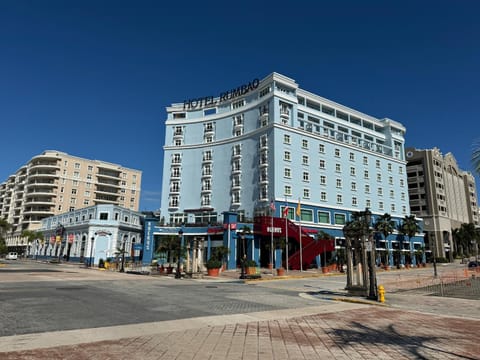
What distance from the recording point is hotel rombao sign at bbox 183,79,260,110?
66.7 meters

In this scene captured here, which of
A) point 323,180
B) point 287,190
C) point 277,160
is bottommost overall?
point 287,190

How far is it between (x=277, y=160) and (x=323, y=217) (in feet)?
44.8

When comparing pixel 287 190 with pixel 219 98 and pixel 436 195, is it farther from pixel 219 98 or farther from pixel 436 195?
pixel 436 195

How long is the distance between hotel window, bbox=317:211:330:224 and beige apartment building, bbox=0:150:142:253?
208ft

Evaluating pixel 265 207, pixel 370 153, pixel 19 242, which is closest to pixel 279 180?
pixel 265 207

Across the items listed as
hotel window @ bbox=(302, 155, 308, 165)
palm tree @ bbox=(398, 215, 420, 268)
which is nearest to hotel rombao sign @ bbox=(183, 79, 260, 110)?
hotel window @ bbox=(302, 155, 308, 165)

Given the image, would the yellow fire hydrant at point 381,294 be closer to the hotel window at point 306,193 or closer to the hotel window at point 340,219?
the hotel window at point 306,193

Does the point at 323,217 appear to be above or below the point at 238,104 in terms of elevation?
below

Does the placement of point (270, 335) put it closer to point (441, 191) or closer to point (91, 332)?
point (91, 332)

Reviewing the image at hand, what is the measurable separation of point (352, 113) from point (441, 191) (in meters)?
42.6

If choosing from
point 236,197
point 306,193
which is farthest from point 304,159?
point 236,197

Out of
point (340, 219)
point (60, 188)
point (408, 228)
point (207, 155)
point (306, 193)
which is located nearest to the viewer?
point (306, 193)

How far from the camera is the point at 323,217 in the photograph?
61719 millimetres

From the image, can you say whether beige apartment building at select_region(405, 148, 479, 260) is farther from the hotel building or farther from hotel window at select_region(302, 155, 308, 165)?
hotel window at select_region(302, 155, 308, 165)
